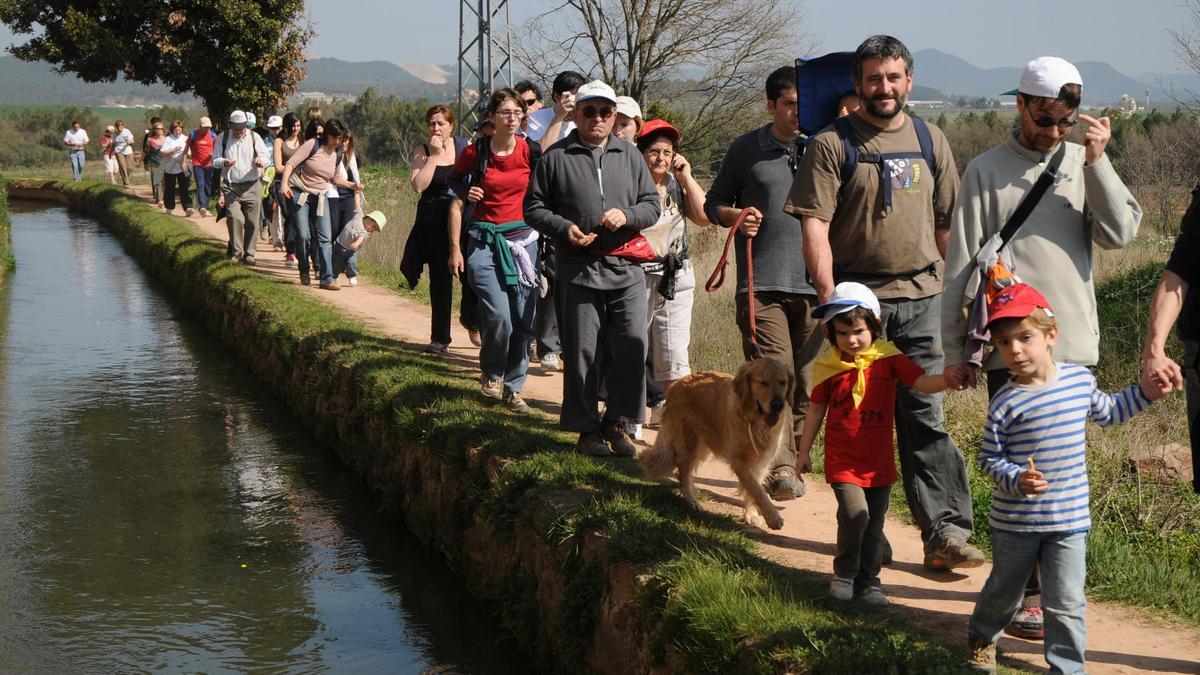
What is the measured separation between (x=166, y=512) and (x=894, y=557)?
16.8 ft

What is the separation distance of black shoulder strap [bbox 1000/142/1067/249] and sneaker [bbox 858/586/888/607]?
4.61 feet

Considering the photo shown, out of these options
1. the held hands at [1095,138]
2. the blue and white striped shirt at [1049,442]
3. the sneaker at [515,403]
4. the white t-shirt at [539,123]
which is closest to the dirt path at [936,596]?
the blue and white striped shirt at [1049,442]

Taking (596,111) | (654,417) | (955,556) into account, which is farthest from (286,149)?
(955,556)

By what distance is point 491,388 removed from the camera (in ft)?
30.2

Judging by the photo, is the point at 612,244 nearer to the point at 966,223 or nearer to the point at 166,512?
the point at 966,223

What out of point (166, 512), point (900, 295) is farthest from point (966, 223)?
point (166, 512)

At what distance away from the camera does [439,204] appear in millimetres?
10875

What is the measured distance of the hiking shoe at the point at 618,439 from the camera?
7.58 m

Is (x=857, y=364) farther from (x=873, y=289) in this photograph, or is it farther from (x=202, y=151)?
(x=202, y=151)

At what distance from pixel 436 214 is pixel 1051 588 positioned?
7.28 meters

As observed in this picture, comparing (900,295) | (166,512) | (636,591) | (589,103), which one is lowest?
(166,512)

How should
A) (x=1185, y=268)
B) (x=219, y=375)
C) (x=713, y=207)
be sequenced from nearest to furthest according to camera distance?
1. (x=1185, y=268)
2. (x=713, y=207)
3. (x=219, y=375)

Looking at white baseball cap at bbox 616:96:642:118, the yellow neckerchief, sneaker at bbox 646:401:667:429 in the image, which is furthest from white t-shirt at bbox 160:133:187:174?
the yellow neckerchief

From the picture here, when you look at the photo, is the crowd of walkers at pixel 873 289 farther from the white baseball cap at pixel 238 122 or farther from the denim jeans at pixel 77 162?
the denim jeans at pixel 77 162
